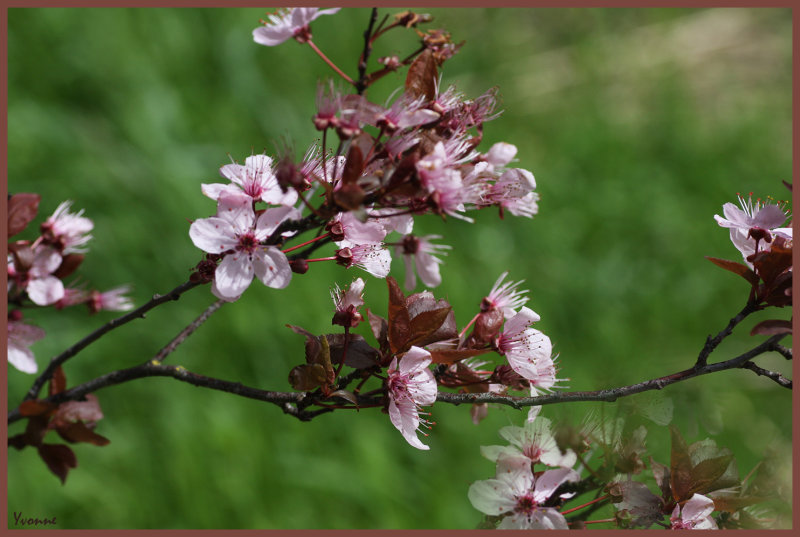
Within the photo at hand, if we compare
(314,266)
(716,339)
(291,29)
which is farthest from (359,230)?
(314,266)

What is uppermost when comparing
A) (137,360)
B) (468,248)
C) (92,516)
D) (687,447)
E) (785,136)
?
(785,136)

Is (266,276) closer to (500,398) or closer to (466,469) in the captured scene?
(500,398)

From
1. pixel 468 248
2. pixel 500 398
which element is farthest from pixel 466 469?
pixel 500 398

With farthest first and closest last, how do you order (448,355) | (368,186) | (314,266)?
(314,266), (448,355), (368,186)

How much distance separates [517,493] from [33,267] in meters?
0.60

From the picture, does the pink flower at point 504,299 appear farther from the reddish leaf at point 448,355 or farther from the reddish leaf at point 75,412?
the reddish leaf at point 75,412

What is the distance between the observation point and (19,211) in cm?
81

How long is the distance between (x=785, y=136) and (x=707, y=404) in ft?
9.11

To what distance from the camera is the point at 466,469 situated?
2.08 meters

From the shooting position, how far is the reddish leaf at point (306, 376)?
0.76 metres

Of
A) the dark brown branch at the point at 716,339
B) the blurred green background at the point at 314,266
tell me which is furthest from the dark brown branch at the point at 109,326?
the blurred green background at the point at 314,266

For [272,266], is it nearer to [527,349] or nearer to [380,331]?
[380,331]

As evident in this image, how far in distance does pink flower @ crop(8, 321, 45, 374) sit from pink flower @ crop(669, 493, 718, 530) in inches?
28.4

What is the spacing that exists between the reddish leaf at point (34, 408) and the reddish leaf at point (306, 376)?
0.90 ft
